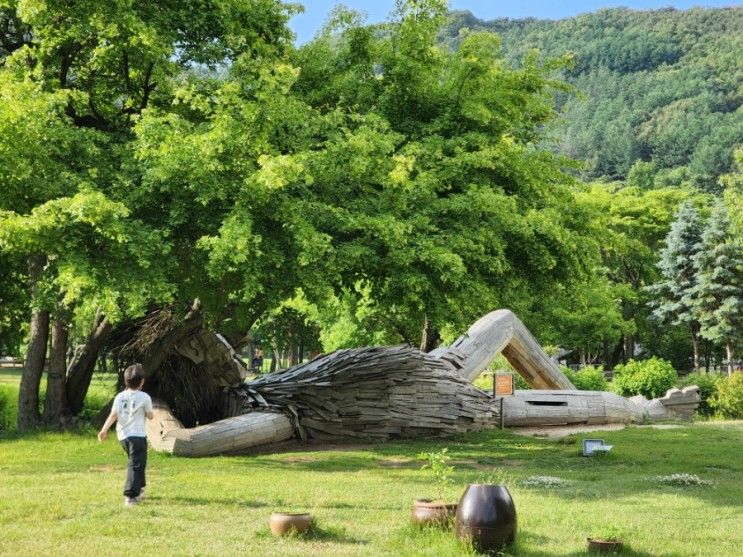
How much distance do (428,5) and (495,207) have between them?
5031 mm

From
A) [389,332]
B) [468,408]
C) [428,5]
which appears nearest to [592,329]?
[389,332]

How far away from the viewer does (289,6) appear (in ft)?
63.6

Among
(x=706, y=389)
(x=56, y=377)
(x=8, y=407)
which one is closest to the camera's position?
(x=56, y=377)

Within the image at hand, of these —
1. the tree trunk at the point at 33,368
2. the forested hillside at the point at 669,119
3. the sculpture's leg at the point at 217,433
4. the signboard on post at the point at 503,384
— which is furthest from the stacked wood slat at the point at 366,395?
the forested hillside at the point at 669,119

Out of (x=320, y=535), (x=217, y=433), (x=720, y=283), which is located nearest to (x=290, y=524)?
(x=320, y=535)

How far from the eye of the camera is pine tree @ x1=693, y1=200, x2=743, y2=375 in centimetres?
4591

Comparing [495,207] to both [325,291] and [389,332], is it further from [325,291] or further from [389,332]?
[389,332]

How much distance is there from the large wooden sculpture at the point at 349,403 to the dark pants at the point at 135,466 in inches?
233

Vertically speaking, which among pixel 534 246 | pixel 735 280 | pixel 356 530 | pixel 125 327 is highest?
pixel 735 280

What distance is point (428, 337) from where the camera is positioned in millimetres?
30734

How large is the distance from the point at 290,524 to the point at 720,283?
4269 centimetres

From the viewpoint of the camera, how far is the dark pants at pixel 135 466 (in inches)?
391

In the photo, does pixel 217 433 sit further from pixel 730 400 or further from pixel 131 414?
pixel 730 400

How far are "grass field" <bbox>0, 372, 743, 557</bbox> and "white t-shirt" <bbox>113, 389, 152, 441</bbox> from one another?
81 centimetres
